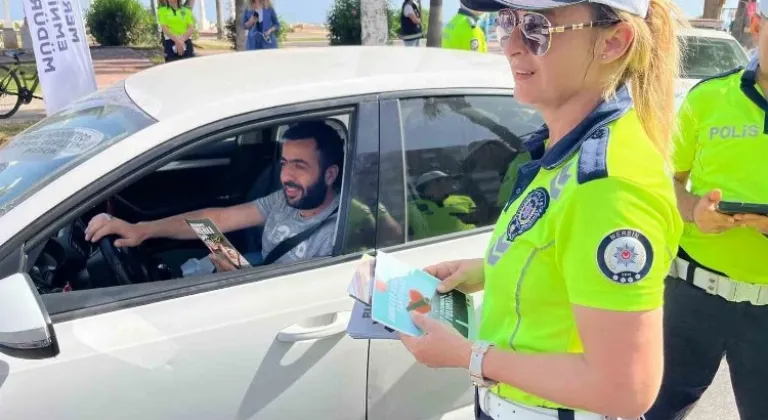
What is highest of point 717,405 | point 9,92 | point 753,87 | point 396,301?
point 753,87

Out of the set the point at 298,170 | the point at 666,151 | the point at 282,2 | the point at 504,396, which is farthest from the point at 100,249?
the point at 282,2

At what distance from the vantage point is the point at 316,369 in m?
1.86

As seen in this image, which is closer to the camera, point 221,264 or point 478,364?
point 478,364

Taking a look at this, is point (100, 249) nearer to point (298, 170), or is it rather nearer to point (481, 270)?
point (298, 170)

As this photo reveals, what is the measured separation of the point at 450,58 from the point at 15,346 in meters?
1.70

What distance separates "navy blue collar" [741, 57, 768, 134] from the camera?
1.93 m

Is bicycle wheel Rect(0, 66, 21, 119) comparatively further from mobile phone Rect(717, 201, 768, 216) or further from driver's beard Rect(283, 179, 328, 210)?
mobile phone Rect(717, 201, 768, 216)

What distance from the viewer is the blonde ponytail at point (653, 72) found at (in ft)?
3.81

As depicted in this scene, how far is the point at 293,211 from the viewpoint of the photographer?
7.98 ft

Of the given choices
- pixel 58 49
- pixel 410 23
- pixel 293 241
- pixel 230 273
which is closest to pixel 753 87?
pixel 293 241

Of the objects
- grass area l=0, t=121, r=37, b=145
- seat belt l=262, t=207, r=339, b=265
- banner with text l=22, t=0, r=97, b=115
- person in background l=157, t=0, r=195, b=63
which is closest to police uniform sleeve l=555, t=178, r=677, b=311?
seat belt l=262, t=207, r=339, b=265

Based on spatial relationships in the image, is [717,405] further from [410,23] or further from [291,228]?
[410,23]

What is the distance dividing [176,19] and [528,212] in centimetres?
1048

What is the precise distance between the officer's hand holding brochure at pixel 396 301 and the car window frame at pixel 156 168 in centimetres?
47
